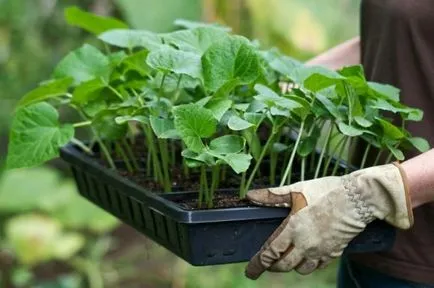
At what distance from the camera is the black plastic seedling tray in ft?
4.31

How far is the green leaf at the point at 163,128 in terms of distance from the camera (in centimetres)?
136

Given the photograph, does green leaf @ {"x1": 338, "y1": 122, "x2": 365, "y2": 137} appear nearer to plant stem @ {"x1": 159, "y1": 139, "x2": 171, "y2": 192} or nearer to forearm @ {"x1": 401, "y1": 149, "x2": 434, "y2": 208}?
forearm @ {"x1": 401, "y1": 149, "x2": 434, "y2": 208}

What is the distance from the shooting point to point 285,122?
1.44 metres

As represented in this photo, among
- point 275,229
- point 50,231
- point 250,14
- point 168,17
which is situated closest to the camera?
point 275,229

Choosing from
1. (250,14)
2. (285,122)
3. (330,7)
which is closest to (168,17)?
(250,14)

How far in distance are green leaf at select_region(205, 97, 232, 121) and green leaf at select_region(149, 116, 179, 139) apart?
6 centimetres

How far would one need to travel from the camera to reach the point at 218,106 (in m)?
1.37

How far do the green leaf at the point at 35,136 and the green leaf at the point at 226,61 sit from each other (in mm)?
272

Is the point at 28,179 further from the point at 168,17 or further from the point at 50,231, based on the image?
the point at 168,17

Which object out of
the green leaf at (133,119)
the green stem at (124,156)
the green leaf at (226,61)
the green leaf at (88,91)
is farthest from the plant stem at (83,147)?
the green leaf at (226,61)

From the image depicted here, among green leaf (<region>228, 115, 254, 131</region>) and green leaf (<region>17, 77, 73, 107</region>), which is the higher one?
green leaf (<region>228, 115, 254, 131</region>)

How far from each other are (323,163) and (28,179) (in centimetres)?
210

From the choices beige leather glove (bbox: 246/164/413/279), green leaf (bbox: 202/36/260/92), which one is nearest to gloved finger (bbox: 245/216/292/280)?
beige leather glove (bbox: 246/164/413/279)

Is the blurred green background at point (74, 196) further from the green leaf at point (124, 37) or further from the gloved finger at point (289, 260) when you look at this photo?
the gloved finger at point (289, 260)
